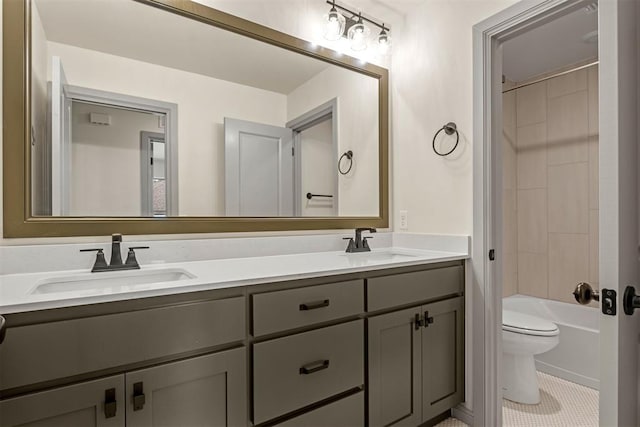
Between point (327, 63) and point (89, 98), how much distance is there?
A: 1.25 metres

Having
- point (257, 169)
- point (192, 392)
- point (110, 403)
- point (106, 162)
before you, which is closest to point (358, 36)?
point (257, 169)

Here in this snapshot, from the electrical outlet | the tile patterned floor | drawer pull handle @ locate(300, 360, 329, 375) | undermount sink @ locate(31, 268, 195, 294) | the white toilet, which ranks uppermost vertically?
the electrical outlet

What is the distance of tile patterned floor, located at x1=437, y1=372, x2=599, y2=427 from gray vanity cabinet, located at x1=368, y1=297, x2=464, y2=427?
26 cm

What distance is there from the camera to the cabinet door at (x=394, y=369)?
1.48 metres

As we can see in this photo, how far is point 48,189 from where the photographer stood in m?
1.36

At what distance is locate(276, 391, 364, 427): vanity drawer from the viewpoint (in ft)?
4.22

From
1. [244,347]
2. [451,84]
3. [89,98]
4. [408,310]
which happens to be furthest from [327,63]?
[244,347]

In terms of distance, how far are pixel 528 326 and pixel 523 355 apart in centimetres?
17

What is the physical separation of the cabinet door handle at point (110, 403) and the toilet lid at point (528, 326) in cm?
201

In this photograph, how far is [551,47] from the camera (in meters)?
2.58

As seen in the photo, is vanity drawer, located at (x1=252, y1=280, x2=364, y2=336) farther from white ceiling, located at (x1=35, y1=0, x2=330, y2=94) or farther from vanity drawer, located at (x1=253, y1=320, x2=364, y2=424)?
white ceiling, located at (x1=35, y1=0, x2=330, y2=94)

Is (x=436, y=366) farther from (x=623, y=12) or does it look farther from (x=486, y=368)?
(x=623, y=12)

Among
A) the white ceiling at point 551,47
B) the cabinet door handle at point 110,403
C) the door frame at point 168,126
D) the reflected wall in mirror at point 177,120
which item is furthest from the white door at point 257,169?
the white ceiling at point 551,47

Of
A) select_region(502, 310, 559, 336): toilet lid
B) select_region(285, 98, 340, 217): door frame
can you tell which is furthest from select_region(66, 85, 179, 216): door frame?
select_region(502, 310, 559, 336): toilet lid
